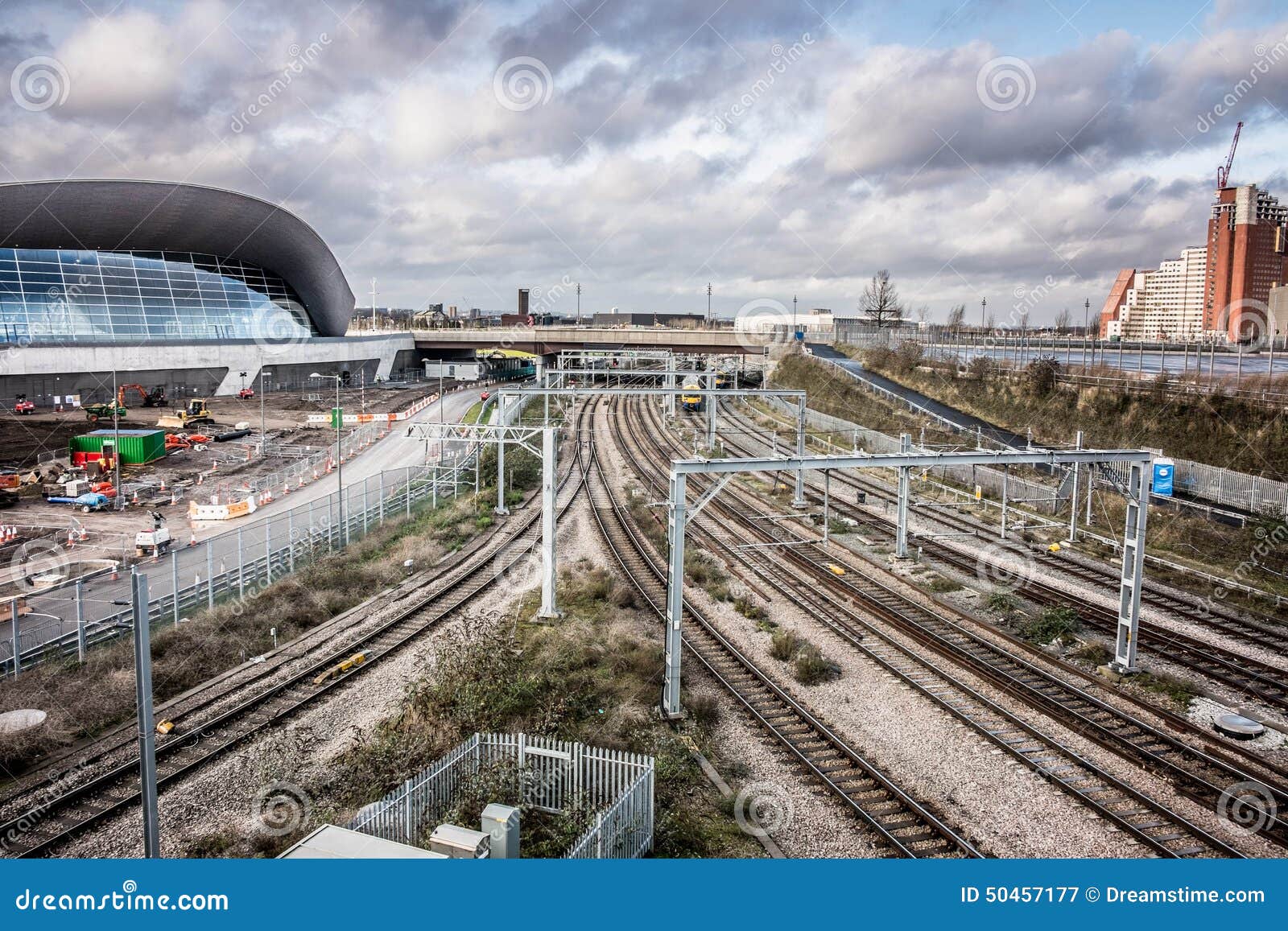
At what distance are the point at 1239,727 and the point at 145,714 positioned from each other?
13755 mm

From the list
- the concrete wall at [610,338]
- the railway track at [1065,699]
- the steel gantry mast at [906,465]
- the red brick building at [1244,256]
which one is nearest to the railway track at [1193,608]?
the steel gantry mast at [906,465]

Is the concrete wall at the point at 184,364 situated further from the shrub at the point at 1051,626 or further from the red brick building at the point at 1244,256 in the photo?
the red brick building at the point at 1244,256

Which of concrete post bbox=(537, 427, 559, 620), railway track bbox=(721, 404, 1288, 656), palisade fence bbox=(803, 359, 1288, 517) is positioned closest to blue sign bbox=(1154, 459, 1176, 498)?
palisade fence bbox=(803, 359, 1288, 517)

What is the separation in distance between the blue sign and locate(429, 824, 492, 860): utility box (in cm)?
2290

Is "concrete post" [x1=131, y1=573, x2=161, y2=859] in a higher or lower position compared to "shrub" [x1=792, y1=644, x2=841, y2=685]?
higher

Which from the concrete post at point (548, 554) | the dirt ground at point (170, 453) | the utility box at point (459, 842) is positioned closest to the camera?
the utility box at point (459, 842)

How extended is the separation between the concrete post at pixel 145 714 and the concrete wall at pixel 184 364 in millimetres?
51011

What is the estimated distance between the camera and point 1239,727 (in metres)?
12.1

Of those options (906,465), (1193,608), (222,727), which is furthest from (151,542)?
(1193,608)

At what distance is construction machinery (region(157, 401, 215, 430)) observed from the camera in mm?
43969

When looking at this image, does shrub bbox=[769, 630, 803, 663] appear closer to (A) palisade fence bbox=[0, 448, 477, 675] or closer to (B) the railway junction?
(B) the railway junction

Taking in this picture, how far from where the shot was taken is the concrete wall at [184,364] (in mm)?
48219

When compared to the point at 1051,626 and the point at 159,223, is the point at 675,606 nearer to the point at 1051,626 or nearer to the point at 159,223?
the point at 1051,626

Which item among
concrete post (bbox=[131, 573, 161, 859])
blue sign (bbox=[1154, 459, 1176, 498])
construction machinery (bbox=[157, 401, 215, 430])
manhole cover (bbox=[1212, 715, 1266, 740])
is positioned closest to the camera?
concrete post (bbox=[131, 573, 161, 859])
